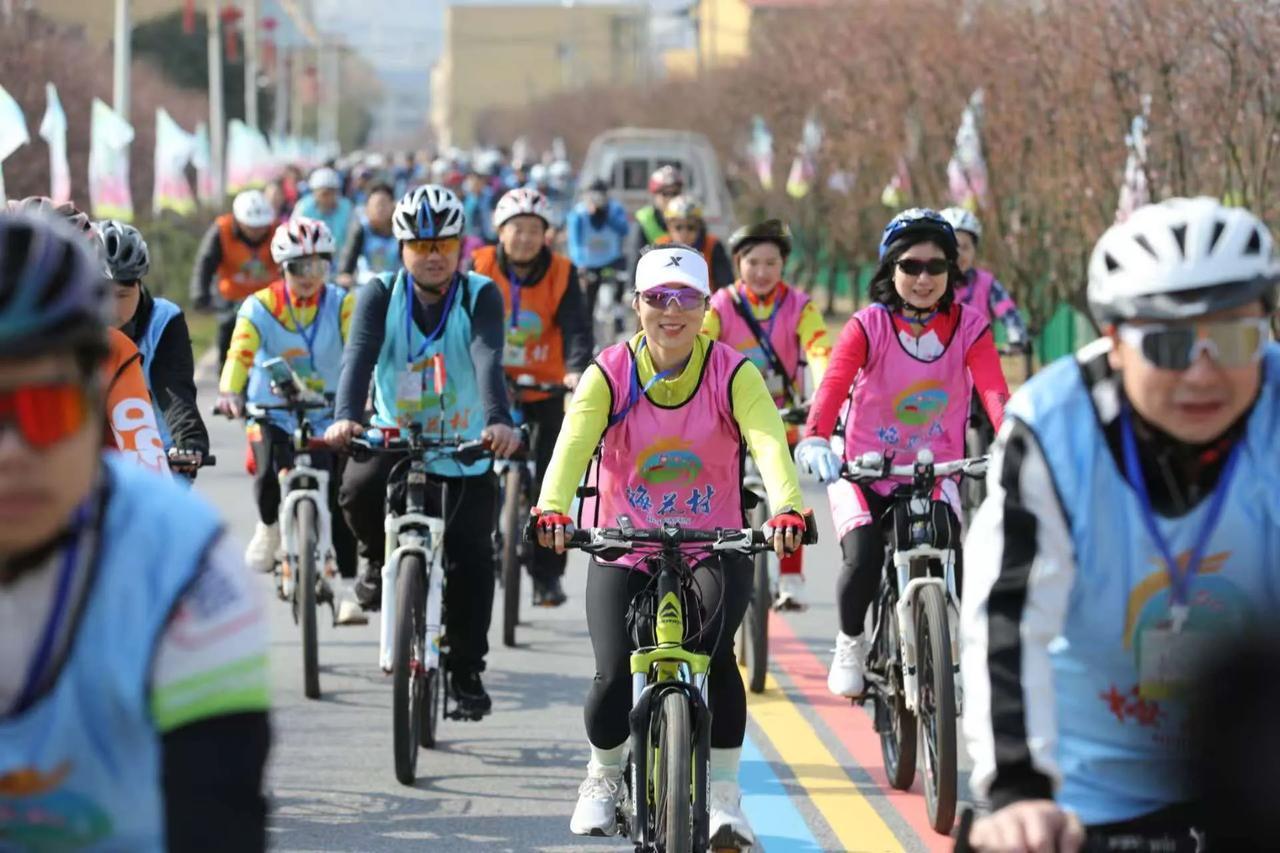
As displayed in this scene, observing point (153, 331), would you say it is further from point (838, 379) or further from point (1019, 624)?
point (1019, 624)

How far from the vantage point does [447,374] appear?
29.5 feet

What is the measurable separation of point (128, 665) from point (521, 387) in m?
8.85

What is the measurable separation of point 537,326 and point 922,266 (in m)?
3.91

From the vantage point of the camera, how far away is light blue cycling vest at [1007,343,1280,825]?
3580 millimetres

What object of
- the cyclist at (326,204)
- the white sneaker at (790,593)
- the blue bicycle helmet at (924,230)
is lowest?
the white sneaker at (790,593)

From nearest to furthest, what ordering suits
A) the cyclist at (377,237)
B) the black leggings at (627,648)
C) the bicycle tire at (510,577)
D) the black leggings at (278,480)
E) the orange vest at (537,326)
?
1. the black leggings at (627,648)
2. the black leggings at (278,480)
3. the bicycle tire at (510,577)
4. the orange vest at (537,326)
5. the cyclist at (377,237)

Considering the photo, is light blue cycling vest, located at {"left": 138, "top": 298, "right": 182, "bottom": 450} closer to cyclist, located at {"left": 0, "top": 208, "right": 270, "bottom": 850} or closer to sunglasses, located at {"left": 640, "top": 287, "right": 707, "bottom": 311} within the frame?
sunglasses, located at {"left": 640, "top": 287, "right": 707, "bottom": 311}

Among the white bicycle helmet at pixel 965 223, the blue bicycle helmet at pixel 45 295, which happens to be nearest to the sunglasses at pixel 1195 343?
the blue bicycle helmet at pixel 45 295

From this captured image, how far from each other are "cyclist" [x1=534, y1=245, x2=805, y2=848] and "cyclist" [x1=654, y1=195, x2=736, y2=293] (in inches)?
313

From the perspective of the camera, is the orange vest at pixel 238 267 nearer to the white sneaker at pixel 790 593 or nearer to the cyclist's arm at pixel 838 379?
the white sneaker at pixel 790 593

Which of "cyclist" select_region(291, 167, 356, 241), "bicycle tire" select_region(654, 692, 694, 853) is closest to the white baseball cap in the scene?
"bicycle tire" select_region(654, 692, 694, 853)

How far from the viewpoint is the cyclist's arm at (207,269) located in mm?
15492

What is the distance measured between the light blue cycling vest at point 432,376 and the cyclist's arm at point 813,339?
2.03 metres

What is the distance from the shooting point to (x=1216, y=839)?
3.47 metres
